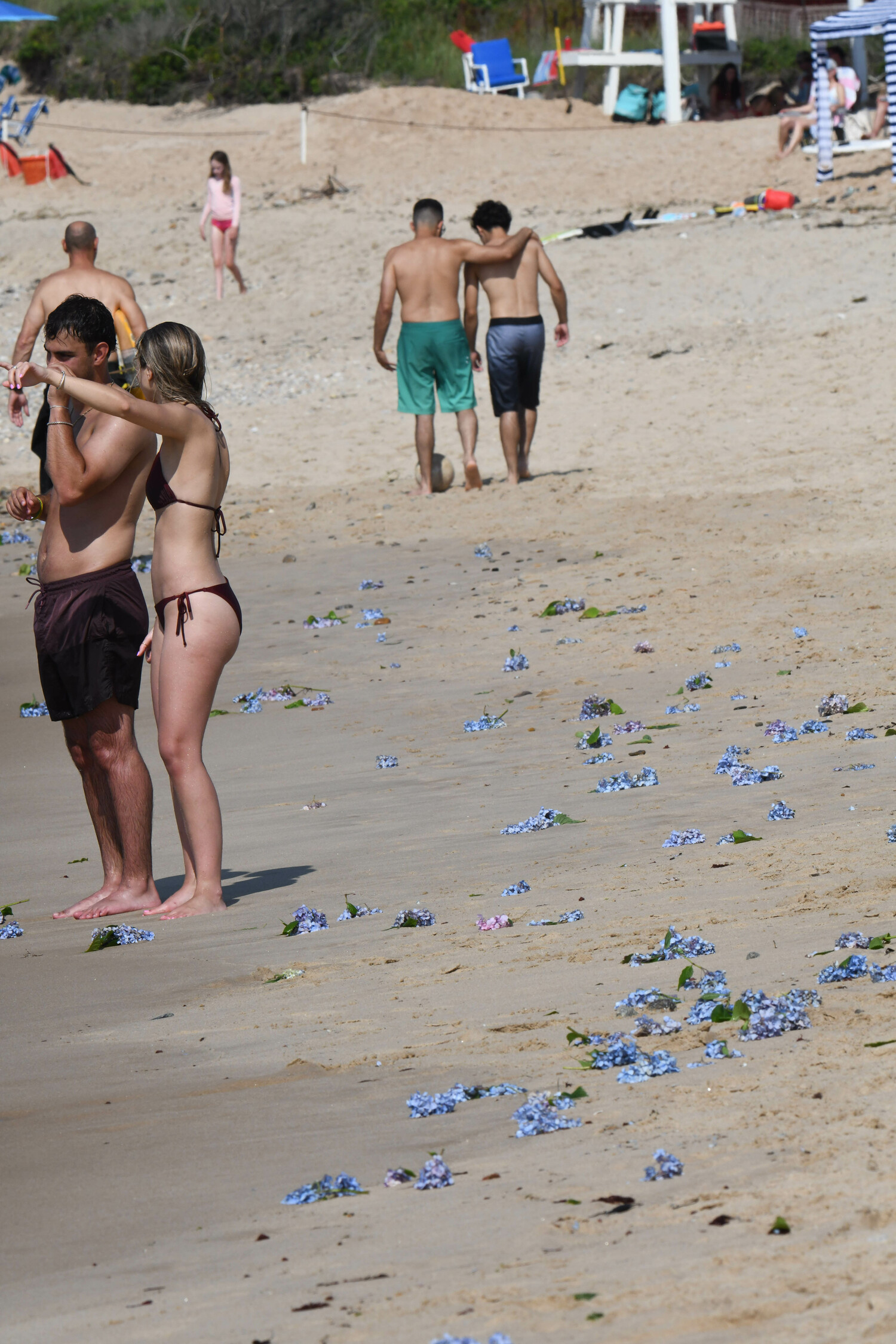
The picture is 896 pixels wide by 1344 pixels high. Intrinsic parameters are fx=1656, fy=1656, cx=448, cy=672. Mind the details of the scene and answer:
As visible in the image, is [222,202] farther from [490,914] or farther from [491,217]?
[490,914]

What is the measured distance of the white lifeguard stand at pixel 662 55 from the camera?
95.1 ft

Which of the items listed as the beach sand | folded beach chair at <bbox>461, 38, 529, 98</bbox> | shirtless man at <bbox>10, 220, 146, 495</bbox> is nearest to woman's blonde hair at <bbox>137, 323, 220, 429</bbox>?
the beach sand

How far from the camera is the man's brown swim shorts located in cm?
503

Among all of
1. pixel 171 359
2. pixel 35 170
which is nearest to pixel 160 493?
pixel 171 359

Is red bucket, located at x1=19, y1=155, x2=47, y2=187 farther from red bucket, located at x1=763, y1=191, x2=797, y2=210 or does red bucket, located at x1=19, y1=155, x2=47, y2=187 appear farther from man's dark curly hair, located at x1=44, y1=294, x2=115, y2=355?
man's dark curly hair, located at x1=44, y1=294, x2=115, y2=355

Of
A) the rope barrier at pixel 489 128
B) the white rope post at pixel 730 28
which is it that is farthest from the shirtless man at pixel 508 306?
the white rope post at pixel 730 28

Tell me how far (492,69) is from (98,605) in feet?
99.1

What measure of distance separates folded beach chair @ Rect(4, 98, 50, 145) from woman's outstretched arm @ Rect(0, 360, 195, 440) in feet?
91.3

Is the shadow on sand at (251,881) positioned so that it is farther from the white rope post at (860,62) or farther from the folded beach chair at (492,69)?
the folded beach chair at (492,69)

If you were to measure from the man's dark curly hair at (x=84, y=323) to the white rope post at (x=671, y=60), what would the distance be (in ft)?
84.6

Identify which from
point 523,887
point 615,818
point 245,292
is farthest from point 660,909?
point 245,292

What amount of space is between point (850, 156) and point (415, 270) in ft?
49.9

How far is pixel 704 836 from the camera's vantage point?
5055mm

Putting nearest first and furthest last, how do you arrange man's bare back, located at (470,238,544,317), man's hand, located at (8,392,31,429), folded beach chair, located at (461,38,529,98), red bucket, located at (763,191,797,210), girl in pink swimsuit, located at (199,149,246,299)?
man's hand, located at (8,392,31,429) → man's bare back, located at (470,238,544,317) → girl in pink swimsuit, located at (199,149,246,299) → red bucket, located at (763,191,797,210) → folded beach chair, located at (461,38,529,98)
